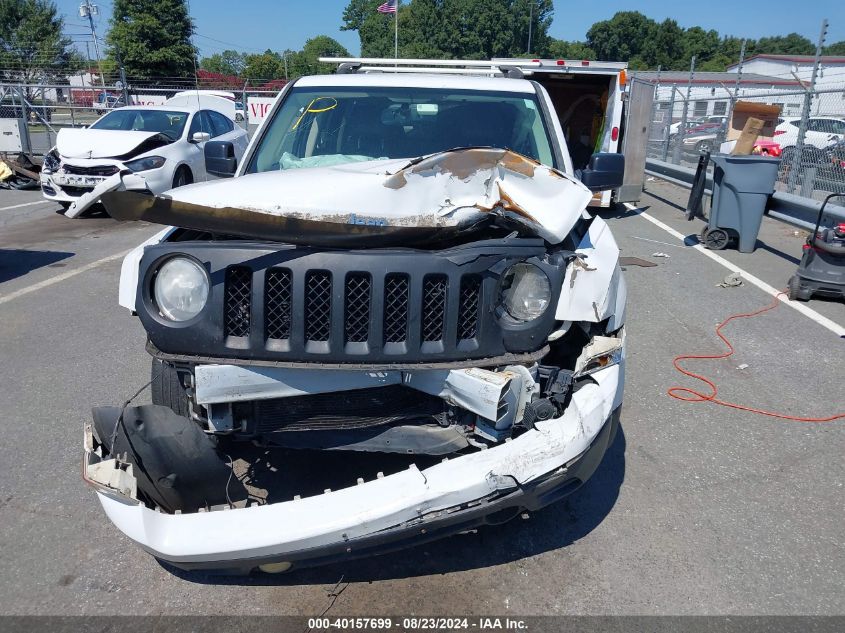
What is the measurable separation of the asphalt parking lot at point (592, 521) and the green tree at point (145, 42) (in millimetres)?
34036

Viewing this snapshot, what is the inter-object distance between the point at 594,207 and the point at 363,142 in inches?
367

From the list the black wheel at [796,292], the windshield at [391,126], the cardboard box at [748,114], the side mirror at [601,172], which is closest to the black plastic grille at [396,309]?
the windshield at [391,126]

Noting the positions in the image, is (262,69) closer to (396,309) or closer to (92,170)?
(92,170)

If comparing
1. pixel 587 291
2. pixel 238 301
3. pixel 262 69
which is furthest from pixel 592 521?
pixel 262 69

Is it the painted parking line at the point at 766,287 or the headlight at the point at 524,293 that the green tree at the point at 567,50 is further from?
the headlight at the point at 524,293

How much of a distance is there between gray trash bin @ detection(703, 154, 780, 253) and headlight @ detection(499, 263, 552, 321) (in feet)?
24.2

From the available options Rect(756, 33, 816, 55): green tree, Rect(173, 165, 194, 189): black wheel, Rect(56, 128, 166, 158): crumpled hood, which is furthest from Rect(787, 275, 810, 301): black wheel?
Rect(756, 33, 816, 55): green tree

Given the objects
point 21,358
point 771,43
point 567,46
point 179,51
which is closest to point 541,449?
point 21,358

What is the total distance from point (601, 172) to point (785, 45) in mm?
120079

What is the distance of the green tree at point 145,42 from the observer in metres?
35.2

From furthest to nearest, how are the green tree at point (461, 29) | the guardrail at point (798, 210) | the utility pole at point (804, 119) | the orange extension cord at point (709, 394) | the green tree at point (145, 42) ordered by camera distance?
the green tree at point (461, 29) < the green tree at point (145, 42) < the utility pole at point (804, 119) < the guardrail at point (798, 210) < the orange extension cord at point (709, 394)

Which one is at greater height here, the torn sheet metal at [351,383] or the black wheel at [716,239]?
the torn sheet metal at [351,383]

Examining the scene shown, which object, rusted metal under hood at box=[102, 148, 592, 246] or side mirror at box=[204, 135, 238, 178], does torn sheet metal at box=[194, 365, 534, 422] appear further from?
side mirror at box=[204, 135, 238, 178]

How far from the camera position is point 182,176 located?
37.9 feet
